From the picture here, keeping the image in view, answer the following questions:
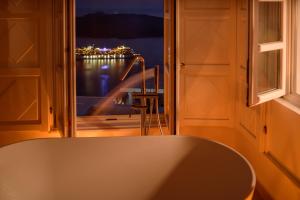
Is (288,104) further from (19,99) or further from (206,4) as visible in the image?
(19,99)

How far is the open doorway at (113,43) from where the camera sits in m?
7.64

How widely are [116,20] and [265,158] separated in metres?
A: 6.83

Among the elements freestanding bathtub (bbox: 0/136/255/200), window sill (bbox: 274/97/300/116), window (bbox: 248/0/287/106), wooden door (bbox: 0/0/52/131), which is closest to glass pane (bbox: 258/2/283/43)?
window (bbox: 248/0/287/106)

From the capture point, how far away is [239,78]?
469 cm

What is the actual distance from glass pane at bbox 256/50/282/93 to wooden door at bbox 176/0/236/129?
3.78 feet

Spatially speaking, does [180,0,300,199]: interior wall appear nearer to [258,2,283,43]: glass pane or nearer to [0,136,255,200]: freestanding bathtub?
[258,2,283,43]: glass pane

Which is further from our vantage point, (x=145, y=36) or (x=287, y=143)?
(x=145, y=36)

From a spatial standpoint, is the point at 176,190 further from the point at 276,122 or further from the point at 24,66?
the point at 24,66

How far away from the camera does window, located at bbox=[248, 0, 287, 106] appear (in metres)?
3.33

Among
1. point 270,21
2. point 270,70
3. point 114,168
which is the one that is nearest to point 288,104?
point 270,70

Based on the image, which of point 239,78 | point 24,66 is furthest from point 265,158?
point 24,66

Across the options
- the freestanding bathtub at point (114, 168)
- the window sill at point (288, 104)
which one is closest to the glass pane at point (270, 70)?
the window sill at point (288, 104)

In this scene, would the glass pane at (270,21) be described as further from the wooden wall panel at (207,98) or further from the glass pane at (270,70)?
the wooden wall panel at (207,98)

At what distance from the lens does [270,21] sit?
141 inches
